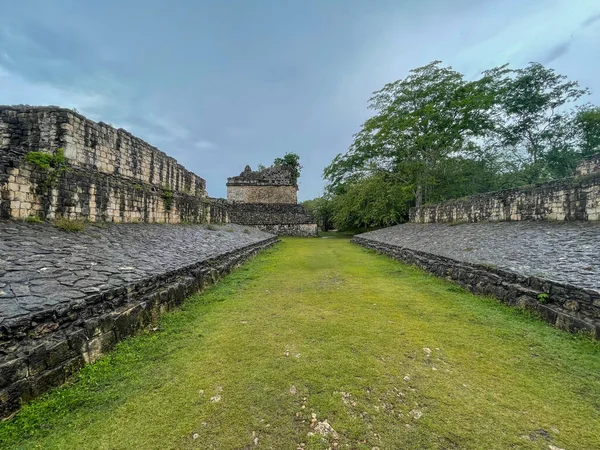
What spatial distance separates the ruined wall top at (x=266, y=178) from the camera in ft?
99.1

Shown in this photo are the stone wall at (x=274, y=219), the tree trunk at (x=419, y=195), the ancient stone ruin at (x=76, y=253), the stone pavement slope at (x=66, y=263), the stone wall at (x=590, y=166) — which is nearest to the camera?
the ancient stone ruin at (x=76, y=253)

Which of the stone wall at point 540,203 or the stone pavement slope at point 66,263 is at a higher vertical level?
the stone wall at point 540,203

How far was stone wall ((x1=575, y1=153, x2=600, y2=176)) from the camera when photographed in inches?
308

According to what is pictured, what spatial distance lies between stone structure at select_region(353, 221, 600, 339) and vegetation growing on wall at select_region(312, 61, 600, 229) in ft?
38.8

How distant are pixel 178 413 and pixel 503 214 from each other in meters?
12.6

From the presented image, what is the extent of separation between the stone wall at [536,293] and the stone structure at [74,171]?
8780mm

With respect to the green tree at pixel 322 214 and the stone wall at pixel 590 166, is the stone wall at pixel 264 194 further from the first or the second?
the stone wall at pixel 590 166

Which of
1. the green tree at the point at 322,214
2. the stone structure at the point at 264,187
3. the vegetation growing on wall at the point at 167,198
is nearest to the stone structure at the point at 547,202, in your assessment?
the vegetation growing on wall at the point at 167,198

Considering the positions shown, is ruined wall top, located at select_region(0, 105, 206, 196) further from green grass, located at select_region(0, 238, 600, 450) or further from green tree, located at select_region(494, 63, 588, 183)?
green tree, located at select_region(494, 63, 588, 183)

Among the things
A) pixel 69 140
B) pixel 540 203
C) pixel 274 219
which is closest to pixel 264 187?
pixel 274 219

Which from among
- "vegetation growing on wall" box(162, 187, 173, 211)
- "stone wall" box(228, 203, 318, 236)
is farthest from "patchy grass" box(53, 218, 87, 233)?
"stone wall" box(228, 203, 318, 236)

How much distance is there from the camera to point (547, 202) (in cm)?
894

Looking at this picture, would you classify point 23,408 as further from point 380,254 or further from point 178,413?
point 380,254

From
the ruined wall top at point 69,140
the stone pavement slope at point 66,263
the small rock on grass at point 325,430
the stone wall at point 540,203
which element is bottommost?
the small rock on grass at point 325,430
